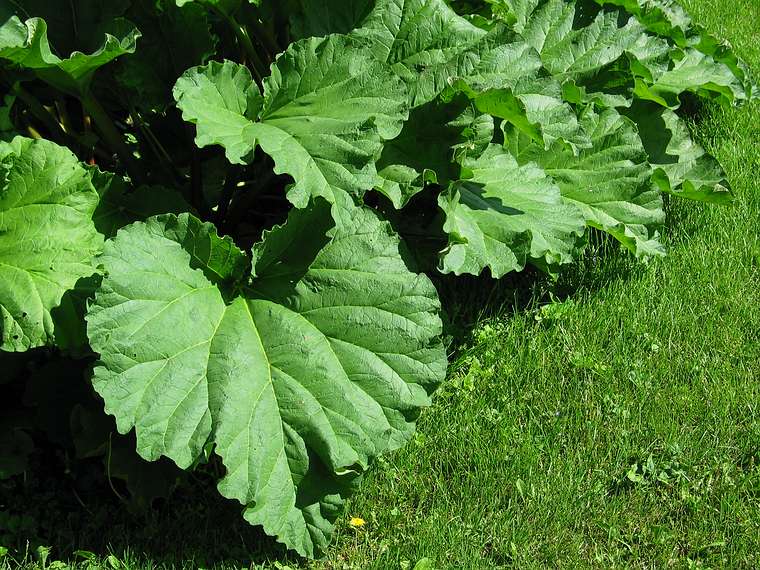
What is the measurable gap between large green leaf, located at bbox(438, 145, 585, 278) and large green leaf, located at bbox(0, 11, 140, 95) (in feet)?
3.30

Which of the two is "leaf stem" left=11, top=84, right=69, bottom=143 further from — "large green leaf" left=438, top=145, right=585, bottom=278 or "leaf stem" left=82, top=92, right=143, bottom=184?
"large green leaf" left=438, top=145, right=585, bottom=278

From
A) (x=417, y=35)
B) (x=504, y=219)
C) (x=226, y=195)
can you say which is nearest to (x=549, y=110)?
(x=504, y=219)

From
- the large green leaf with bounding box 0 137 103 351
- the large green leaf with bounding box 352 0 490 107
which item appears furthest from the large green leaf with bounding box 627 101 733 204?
the large green leaf with bounding box 0 137 103 351

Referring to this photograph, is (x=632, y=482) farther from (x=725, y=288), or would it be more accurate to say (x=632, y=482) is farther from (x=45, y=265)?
(x=45, y=265)

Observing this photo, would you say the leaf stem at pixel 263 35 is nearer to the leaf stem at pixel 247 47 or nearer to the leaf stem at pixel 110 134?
the leaf stem at pixel 247 47

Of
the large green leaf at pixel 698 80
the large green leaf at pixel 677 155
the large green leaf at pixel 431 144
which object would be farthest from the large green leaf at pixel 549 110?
the large green leaf at pixel 698 80

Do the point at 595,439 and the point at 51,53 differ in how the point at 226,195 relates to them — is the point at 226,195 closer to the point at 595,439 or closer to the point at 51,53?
the point at 51,53

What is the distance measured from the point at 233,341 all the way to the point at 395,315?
45 centimetres

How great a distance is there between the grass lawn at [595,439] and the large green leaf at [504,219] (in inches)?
13.2

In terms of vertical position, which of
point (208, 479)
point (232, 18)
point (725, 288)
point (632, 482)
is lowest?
point (208, 479)

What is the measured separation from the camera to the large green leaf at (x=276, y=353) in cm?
251

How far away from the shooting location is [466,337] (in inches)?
134

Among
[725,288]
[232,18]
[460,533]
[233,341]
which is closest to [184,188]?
[232,18]

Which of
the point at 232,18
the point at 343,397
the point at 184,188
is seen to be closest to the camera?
the point at 343,397
